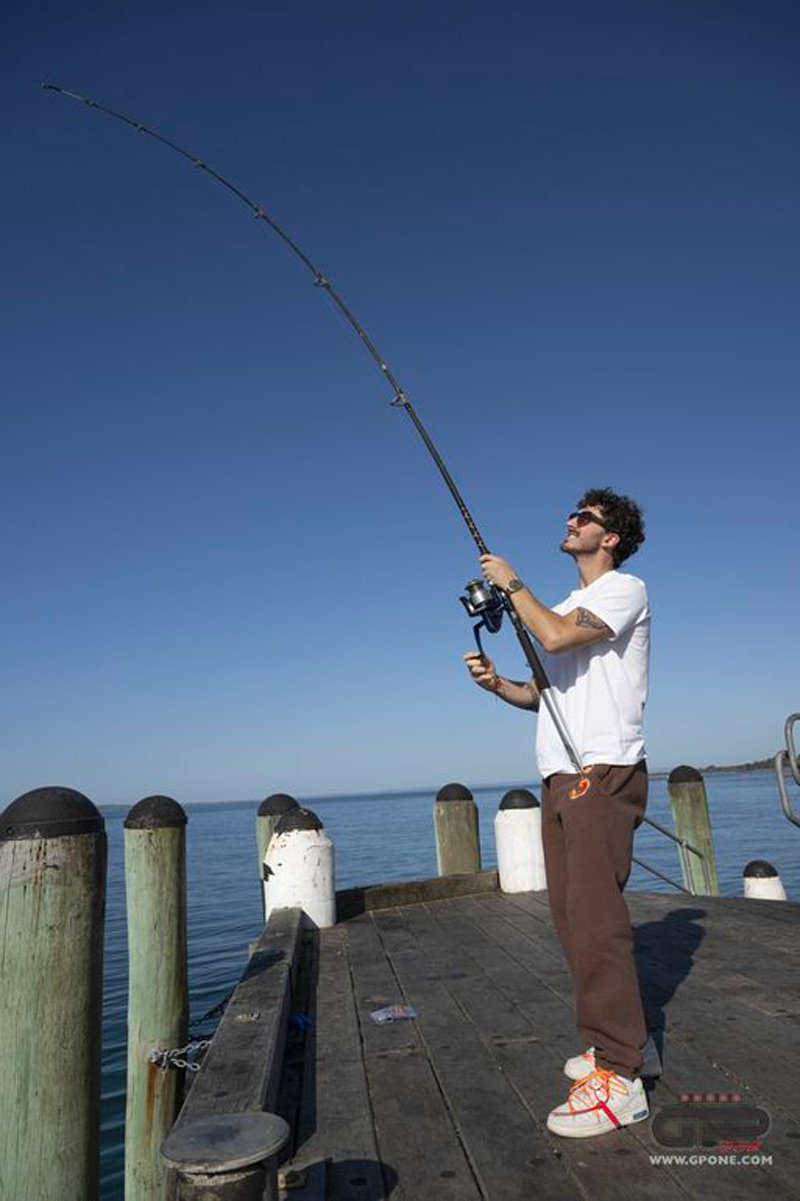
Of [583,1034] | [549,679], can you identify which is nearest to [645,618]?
[549,679]

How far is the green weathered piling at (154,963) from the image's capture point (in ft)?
15.5

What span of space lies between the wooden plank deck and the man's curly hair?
2080mm

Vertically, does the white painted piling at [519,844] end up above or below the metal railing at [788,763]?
below

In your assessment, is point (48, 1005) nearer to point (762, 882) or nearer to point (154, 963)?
point (154, 963)

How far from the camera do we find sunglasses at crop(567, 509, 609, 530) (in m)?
3.24

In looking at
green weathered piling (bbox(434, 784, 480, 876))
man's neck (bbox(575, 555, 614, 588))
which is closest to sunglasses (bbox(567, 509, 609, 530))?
man's neck (bbox(575, 555, 614, 588))

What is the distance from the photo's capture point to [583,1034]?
266 centimetres

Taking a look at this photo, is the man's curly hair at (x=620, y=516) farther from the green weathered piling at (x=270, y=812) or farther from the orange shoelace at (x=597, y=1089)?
the green weathered piling at (x=270, y=812)

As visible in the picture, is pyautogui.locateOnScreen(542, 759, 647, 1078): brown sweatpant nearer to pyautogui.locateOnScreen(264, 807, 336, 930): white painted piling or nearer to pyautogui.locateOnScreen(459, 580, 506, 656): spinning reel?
pyautogui.locateOnScreen(459, 580, 506, 656): spinning reel

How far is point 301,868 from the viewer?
6.19 meters

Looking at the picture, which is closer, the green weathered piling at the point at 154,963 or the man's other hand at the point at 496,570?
the man's other hand at the point at 496,570

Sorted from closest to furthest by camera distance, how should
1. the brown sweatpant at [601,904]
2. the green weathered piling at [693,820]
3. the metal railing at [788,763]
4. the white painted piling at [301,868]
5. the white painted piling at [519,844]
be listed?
the brown sweatpant at [601,904] < the metal railing at [788,763] < the white painted piling at [301,868] < the white painted piling at [519,844] < the green weathered piling at [693,820]

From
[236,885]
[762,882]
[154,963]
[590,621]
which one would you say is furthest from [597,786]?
[236,885]

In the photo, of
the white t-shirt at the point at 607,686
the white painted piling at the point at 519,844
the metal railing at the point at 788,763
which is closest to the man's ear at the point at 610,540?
the white t-shirt at the point at 607,686
